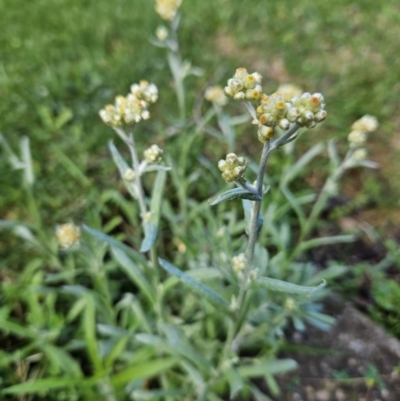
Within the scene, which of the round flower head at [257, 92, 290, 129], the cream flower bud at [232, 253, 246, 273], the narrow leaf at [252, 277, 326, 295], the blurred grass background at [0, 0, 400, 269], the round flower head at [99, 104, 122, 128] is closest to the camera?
the round flower head at [257, 92, 290, 129]

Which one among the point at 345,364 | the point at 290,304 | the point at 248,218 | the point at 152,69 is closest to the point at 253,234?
the point at 248,218

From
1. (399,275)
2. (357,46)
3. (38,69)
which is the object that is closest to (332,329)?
(399,275)

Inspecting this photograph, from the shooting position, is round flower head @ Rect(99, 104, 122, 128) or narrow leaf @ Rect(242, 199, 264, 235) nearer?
narrow leaf @ Rect(242, 199, 264, 235)

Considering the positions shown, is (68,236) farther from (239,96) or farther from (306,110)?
(306,110)

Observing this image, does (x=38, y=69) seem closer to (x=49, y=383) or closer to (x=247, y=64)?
(x=247, y=64)

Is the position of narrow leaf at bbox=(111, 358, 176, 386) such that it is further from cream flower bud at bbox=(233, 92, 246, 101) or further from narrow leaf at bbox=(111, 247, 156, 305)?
cream flower bud at bbox=(233, 92, 246, 101)

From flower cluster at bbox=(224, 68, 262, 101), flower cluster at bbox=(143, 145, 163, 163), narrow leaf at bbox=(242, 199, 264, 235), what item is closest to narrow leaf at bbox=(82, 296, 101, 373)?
flower cluster at bbox=(143, 145, 163, 163)
